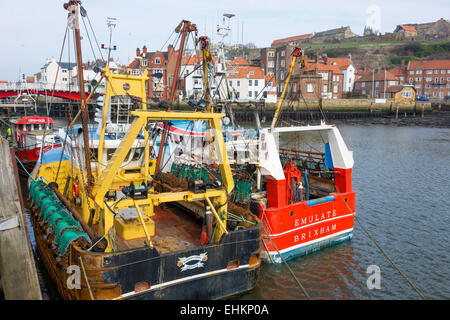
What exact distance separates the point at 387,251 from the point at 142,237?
996 cm

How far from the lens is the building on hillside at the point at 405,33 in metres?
168

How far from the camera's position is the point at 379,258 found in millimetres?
14266

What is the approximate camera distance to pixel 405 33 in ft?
555

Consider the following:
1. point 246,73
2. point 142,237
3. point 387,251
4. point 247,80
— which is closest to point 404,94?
point 247,80

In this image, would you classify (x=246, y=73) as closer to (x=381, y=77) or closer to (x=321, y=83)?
(x=321, y=83)

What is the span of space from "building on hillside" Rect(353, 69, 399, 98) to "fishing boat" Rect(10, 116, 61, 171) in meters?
84.2

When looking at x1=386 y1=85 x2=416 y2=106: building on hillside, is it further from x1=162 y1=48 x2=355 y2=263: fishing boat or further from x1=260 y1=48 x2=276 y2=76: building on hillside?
x1=162 y1=48 x2=355 y2=263: fishing boat

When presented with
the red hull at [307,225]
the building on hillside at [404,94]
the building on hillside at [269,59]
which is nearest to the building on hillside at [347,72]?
the building on hillside at [404,94]

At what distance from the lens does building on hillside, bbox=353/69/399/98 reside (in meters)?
94.1

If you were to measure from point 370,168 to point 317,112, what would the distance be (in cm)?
4785

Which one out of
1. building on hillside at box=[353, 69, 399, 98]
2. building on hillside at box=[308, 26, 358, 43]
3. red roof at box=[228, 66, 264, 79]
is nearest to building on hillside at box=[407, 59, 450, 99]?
A: building on hillside at box=[353, 69, 399, 98]

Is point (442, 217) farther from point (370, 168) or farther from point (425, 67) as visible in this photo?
point (425, 67)

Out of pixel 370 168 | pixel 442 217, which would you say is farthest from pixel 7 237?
pixel 370 168

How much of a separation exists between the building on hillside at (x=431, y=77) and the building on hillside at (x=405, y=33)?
70.9 meters
